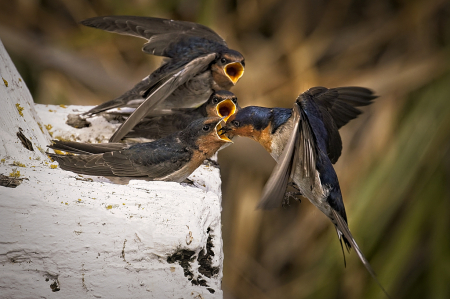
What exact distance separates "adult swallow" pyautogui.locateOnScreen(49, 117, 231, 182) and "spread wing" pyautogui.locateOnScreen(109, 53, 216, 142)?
0.62 feet

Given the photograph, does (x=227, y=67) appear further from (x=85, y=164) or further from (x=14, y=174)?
(x=14, y=174)

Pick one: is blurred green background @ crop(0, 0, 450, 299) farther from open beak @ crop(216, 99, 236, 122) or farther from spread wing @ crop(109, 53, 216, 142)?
spread wing @ crop(109, 53, 216, 142)

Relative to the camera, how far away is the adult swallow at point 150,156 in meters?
1.51

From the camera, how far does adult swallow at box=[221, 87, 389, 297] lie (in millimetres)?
1351

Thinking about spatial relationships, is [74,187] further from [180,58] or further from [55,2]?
[55,2]

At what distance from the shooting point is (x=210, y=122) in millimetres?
1638

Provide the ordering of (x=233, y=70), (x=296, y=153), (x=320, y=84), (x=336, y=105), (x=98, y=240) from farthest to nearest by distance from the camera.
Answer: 1. (x=320, y=84)
2. (x=233, y=70)
3. (x=336, y=105)
4. (x=296, y=153)
5. (x=98, y=240)

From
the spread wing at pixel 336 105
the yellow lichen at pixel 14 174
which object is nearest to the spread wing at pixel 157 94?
the spread wing at pixel 336 105

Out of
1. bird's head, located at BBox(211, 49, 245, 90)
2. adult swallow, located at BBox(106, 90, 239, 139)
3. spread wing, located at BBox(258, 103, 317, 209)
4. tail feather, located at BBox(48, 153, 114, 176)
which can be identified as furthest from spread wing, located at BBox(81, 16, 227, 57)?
spread wing, located at BBox(258, 103, 317, 209)

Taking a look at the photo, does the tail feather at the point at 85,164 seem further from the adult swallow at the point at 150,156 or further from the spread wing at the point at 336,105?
the spread wing at the point at 336,105

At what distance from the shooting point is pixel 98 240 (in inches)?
45.5

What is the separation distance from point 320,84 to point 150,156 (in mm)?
1834

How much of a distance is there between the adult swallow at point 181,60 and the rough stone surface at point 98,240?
0.80 meters

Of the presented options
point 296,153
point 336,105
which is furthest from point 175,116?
point 296,153
